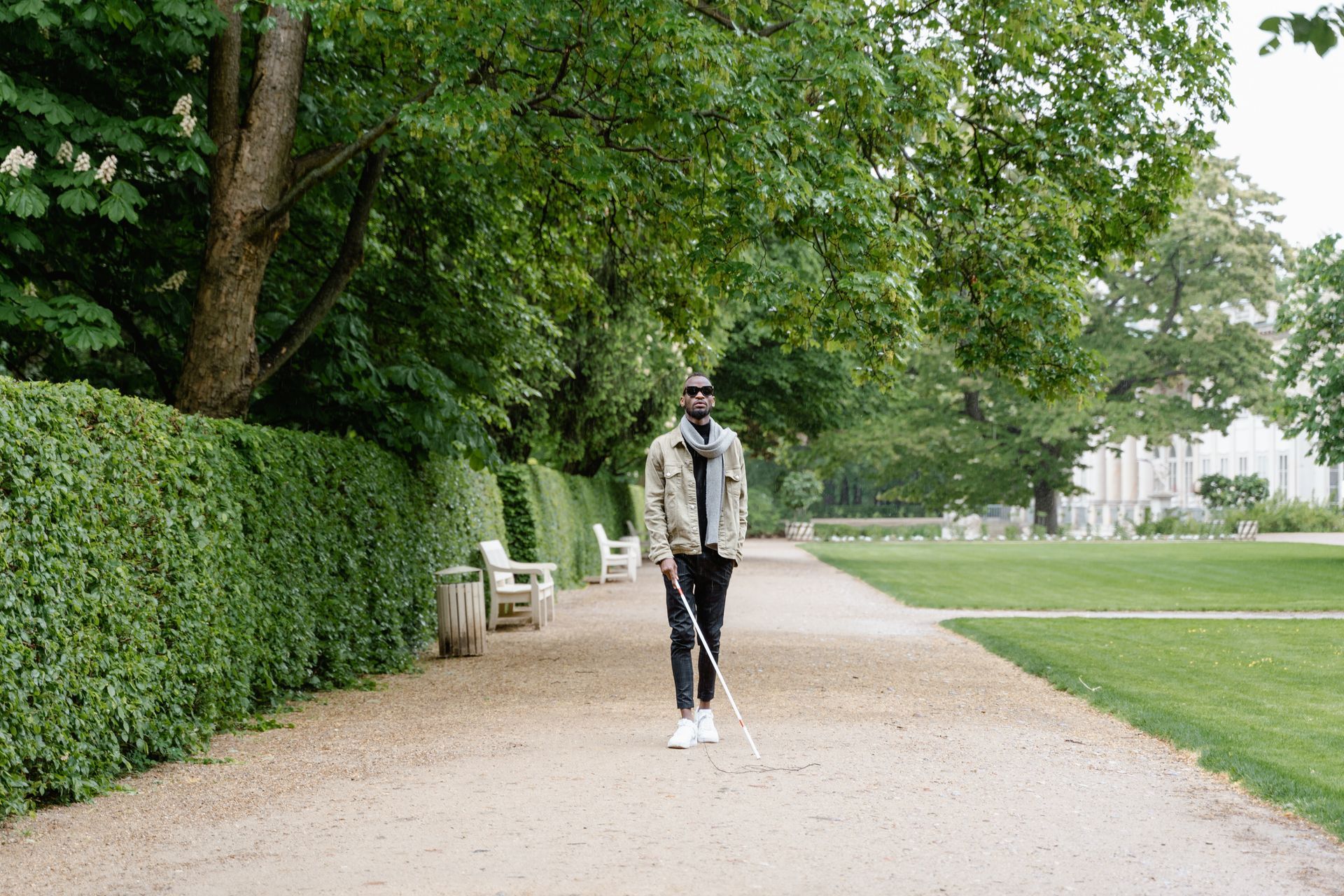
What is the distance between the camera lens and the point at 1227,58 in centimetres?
1437

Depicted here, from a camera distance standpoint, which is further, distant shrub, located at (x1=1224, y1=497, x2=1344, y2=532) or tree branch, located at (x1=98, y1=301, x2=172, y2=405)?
distant shrub, located at (x1=1224, y1=497, x2=1344, y2=532)

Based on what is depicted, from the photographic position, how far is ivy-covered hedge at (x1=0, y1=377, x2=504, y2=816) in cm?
625

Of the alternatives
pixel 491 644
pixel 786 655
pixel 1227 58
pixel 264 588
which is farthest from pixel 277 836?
pixel 1227 58

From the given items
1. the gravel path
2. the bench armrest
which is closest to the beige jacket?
the gravel path

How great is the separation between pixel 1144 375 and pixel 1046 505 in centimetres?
715

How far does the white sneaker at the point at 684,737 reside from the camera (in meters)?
7.69

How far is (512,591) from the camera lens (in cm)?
1641

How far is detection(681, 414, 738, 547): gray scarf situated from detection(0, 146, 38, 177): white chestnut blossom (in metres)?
4.65

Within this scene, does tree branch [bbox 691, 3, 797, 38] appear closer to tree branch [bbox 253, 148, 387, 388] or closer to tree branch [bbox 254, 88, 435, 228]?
tree branch [bbox 254, 88, 435, 228]

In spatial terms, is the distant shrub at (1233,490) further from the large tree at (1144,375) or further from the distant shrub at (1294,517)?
the large tree at (1144,375)

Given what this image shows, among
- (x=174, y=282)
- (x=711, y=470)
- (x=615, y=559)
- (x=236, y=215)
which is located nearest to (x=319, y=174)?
(x=236, y=215)

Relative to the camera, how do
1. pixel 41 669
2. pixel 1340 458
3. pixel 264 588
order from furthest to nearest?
pixel 1340 458
pixel 264 588
pixel 41 669

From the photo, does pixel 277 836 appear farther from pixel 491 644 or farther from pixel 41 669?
pixel 491 644

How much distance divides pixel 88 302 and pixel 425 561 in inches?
205
